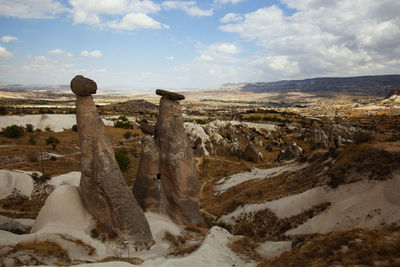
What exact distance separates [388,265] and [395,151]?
948 cm

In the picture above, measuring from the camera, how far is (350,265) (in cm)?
691

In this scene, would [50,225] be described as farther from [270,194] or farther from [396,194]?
[396,194]

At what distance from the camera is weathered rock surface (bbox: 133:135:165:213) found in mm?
15094

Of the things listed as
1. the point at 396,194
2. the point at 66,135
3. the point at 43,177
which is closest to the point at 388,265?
the point at 396,194

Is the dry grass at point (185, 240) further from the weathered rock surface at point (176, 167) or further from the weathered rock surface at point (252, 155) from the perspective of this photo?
the weathered rock surface at point (252, 155)

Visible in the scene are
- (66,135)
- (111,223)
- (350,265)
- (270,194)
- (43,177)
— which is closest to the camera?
(350,265)

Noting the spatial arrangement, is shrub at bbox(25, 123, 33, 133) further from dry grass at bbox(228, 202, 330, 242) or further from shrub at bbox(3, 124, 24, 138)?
dry grass at bbox(228, 202, 330, 242)

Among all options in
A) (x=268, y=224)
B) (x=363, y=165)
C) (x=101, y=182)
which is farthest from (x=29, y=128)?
(x=363, y=165)

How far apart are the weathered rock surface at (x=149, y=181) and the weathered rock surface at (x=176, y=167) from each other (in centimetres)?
57

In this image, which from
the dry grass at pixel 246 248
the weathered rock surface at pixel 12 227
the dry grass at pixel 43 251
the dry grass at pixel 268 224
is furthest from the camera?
the dry grass at pixel 268 224

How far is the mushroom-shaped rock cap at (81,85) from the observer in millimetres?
11641

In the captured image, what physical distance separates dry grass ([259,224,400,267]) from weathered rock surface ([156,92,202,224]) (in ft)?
23.1

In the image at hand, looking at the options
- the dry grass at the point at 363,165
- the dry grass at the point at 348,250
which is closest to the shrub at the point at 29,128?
the dry grass at the point at 348,250

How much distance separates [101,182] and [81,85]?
4.77 meters
